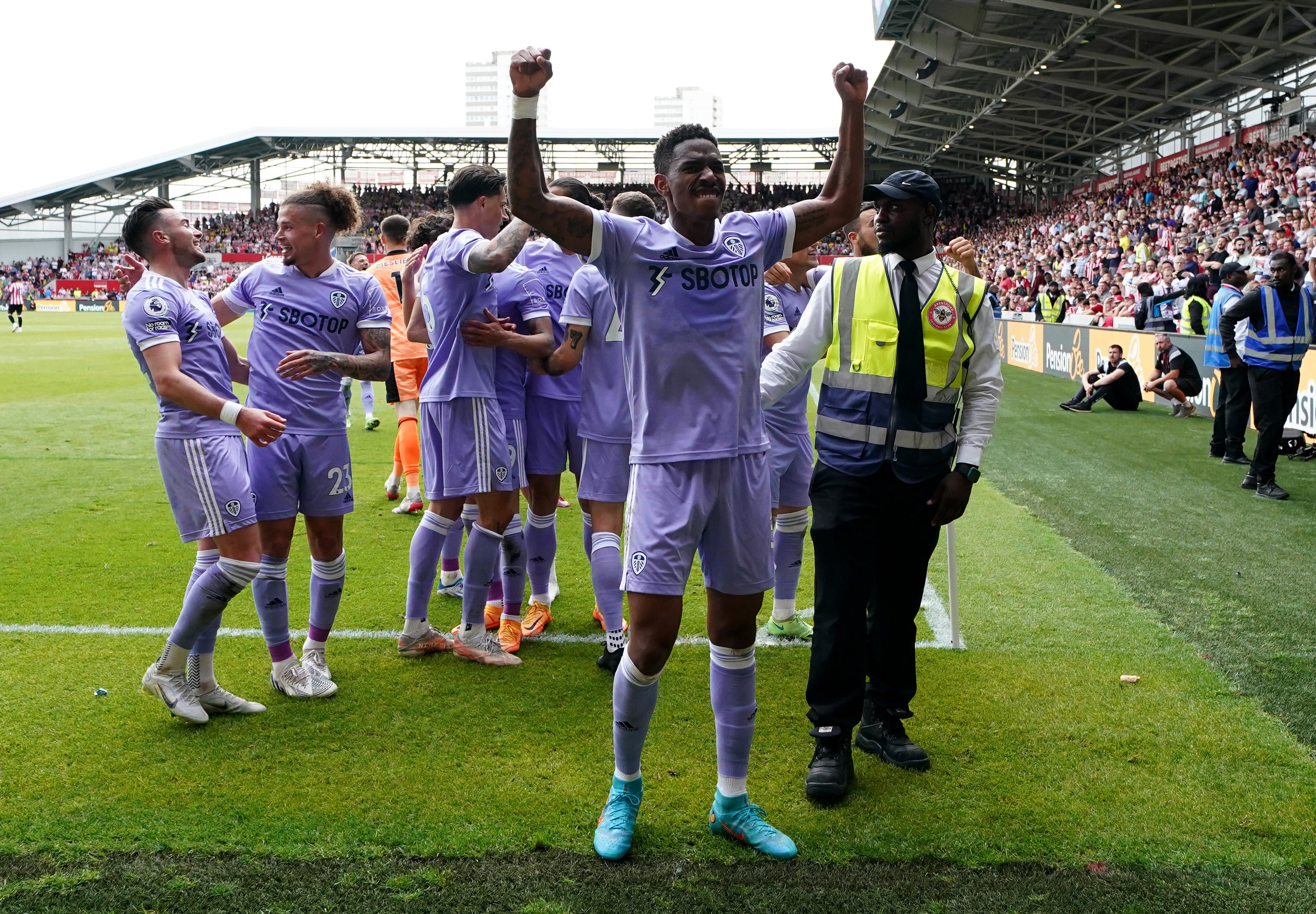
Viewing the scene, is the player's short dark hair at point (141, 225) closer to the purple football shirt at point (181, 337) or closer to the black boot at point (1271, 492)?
the purple football shirt at point (181, 337)

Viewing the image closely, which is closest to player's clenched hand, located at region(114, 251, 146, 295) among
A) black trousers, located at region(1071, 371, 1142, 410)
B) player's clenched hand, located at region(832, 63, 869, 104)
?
player's clenched hand, located at region(832, 63, 869, 104)

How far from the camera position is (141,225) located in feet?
13.8

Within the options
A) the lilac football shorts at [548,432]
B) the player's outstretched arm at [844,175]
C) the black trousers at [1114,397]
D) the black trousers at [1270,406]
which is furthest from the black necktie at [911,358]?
the black trousers at [1114,397]

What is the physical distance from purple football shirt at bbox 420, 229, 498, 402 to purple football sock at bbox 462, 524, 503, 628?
0.70 metres

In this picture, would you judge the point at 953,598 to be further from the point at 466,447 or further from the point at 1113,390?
the point at 1113,390

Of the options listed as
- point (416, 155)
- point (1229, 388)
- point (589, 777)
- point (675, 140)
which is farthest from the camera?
point (416, 155)

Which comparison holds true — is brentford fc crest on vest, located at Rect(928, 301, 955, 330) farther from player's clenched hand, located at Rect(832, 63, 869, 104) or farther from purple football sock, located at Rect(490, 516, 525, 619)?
purple football sock, located at Rect(490, 516, 525, 619)

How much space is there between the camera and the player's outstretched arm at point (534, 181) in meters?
2.81

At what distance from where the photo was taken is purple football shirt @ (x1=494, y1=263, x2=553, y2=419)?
17.0 ft

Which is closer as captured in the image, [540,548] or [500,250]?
[500,250]

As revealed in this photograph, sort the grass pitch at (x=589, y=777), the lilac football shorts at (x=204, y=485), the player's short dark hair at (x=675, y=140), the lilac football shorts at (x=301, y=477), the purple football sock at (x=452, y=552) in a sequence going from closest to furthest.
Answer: the grass pitch at (x=589, y=777) → the player's short dark hair at (x=675, y=140) → the lilac football shorts at (x=204, y=485) → the lilac football shorts at (x=301, y=477) → the purple football sock at (x=452, y=552)

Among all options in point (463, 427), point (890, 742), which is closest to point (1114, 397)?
point (890, 742)

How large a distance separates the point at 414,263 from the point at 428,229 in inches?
18.8

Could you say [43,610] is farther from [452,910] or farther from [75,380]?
[75,380]
